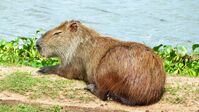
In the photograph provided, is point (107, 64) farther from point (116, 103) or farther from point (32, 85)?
point (32, 85)

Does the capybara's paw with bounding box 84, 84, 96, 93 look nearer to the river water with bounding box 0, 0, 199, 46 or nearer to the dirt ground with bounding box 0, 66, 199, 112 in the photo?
Result: the dirt ground with bounding box 0, 66, 199, 112

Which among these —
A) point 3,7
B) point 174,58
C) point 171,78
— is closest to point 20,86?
point 171,78

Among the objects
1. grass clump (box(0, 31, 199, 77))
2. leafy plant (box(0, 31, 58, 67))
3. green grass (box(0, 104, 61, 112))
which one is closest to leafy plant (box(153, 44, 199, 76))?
grass clump (box(0, 31, 199, 77))

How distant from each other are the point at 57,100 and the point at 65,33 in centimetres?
130

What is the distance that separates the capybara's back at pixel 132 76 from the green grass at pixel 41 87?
346mm

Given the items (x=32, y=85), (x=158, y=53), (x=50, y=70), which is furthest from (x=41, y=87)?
(x=158, y=53)

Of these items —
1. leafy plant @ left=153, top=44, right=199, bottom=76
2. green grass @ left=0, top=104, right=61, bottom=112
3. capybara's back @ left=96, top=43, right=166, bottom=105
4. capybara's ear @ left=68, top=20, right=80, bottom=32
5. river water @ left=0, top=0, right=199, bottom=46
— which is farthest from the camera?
river water @ left=0, top=0, right=199, bottom=46

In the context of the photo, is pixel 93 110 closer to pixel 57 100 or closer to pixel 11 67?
pixel 57 100

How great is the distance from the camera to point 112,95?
775 cm

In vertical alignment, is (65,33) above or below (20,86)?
above

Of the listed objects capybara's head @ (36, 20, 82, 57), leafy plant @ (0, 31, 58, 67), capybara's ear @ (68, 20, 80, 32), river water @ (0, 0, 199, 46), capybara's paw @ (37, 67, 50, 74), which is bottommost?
leafy plant @ (0, 31, 58, 67)

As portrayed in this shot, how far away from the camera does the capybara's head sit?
870 centimetres

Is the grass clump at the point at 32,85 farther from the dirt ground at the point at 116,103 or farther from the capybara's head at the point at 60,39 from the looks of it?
the capybara's head at the point at 60,39

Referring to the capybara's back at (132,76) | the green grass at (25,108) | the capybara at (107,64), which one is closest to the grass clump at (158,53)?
the capybara at (107,64)
